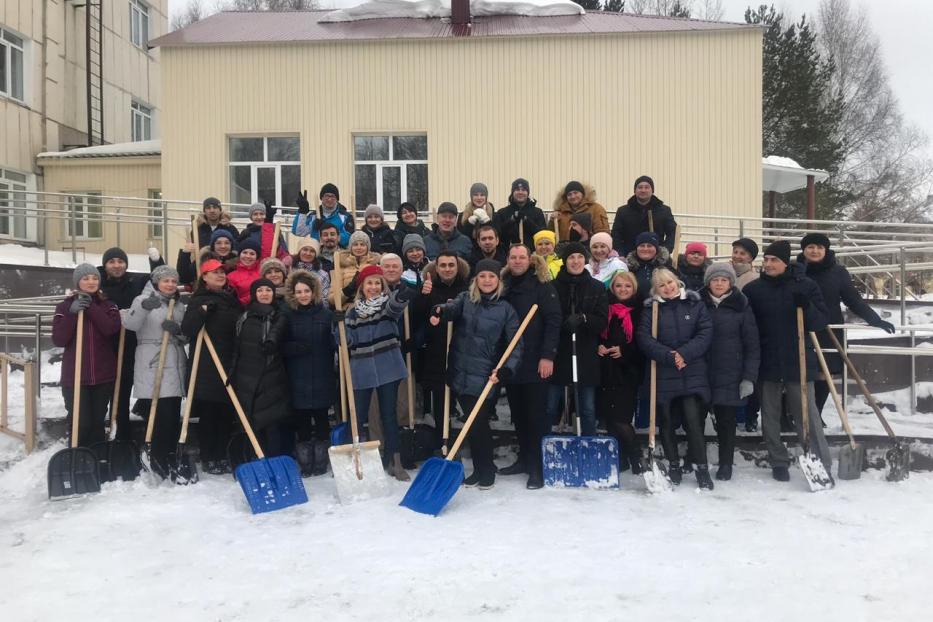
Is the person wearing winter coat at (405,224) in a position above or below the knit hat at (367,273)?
above

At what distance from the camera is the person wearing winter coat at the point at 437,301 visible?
18.6 feet

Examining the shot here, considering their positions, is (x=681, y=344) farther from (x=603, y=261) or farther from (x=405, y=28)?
(x=405, y=28)

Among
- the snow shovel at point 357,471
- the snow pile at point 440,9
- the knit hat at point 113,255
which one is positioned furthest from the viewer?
the snow pile at point 440,9

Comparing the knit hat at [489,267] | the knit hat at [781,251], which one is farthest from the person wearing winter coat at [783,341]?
the knit hat at [489,267]

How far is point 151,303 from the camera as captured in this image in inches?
220

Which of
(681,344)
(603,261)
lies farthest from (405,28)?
(681,344)

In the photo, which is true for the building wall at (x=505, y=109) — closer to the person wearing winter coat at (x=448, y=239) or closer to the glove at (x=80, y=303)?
A: the person wearing winter coat at (x=448, y=239)

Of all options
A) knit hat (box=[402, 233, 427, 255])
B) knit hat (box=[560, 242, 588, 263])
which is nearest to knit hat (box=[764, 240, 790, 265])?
knit hat (box=[560, 242, 588, 263])

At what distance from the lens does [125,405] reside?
5883mm

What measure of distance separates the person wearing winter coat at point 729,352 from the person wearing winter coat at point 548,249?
1185 millimetres

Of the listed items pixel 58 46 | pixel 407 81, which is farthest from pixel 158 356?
pixel 58 46

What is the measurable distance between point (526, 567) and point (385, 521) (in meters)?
1.07

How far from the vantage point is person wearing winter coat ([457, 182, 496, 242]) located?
668 centimetres

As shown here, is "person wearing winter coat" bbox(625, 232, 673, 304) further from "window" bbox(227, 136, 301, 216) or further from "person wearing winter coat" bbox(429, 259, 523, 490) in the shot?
"window" bbox(227, 136, 301, 216)
